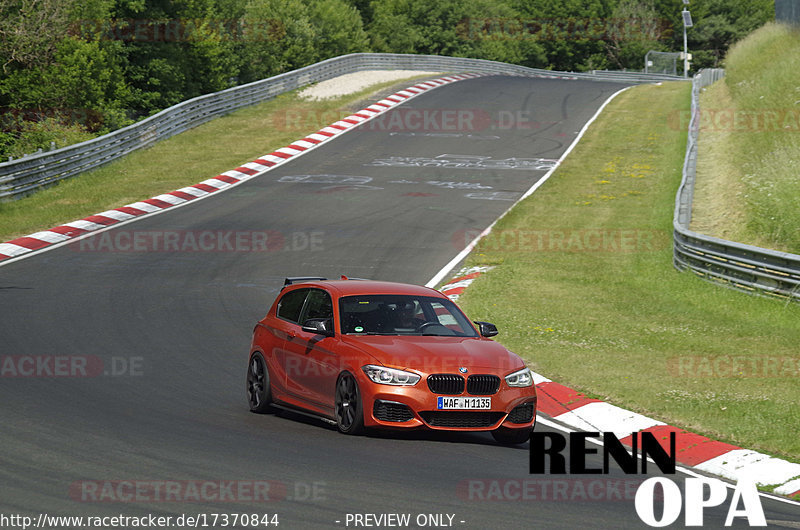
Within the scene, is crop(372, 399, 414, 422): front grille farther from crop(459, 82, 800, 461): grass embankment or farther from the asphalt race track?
crop(459, 82, 800, 461): grass embankment

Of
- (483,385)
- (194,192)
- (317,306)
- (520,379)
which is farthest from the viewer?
(194,192)

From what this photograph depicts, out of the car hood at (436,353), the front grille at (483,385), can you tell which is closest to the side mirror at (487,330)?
the car hood at (436,353)

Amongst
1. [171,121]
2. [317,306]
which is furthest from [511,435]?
[171,121]

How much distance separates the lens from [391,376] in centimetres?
1000

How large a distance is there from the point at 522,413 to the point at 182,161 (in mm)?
27953

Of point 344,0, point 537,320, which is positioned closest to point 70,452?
point 537,320

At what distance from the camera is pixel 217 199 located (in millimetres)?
30266

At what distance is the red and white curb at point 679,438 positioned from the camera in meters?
9.20

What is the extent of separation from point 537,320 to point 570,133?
26.7 metres

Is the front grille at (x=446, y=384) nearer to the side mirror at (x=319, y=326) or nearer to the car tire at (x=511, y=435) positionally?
the car tire at (x=511, y=435)

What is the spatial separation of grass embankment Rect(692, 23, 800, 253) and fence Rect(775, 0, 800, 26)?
560 mm

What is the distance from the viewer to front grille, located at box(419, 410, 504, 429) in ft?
32.8

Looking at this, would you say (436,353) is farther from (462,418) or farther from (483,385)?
(462,418)

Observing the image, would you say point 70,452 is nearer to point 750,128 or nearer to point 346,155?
point 346,155
